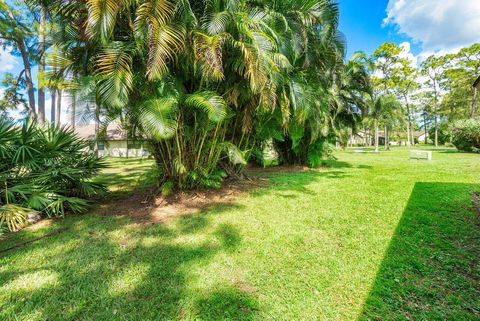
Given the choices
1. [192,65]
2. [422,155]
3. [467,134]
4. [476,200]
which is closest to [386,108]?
[467,134]

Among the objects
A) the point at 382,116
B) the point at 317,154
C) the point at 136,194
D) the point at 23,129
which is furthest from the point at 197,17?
the point at 382,116

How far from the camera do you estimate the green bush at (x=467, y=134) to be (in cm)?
1767

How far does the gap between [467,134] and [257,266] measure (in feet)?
77.2

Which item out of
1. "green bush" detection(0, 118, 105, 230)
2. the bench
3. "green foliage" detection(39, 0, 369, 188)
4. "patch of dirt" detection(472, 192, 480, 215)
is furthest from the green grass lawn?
the bench

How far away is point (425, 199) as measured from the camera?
5.62 meters

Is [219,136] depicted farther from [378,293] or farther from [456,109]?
[456,109]

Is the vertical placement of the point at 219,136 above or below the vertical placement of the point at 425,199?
above

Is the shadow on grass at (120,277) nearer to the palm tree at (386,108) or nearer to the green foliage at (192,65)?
the green foliage at (192,65)

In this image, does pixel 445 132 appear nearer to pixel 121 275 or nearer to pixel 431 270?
pixel 431 270

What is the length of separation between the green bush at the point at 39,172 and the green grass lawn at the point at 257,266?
17.2 inches

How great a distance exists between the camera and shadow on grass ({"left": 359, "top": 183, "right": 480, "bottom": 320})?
7.35 ft

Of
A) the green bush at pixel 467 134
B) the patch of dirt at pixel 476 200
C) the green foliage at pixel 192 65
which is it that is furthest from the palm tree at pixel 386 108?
the patch of dirt at pixel 476 200

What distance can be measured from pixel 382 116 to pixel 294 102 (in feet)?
71.1

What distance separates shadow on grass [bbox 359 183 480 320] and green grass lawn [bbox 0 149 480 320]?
0.5 inches
